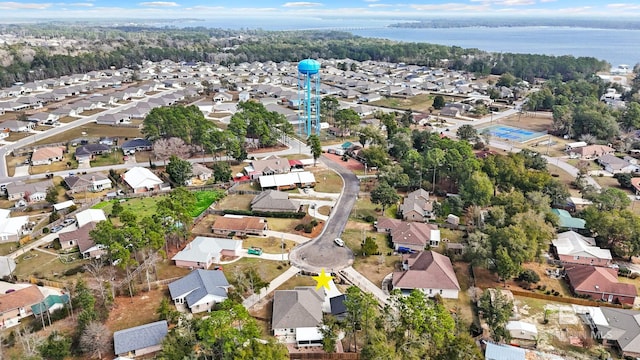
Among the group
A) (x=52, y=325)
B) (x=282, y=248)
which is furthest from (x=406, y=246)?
(x=52, y=325)

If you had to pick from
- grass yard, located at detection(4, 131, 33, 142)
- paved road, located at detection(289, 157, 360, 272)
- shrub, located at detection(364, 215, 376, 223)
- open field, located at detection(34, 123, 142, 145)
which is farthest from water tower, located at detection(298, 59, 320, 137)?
grass yard, located at detection(4, 131, 33, 142)

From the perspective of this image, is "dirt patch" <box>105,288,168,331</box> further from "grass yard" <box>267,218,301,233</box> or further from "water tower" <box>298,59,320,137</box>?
"water tower" <box>298,59,320,137</box>

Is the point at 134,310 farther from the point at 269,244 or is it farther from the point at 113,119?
the point at 113,119

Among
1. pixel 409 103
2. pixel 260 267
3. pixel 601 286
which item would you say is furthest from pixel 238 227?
pixel 409 103

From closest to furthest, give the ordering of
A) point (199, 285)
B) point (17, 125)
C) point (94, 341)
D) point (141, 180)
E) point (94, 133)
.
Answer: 1. point (94, 341)
2. point (199, 285)
3. point (141, 180)
4. point (94, 133)
5. point (17, 125)

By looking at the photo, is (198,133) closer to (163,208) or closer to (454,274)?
(163,208)

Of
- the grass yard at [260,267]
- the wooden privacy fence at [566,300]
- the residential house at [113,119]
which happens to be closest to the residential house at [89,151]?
the residential house at [113,119]

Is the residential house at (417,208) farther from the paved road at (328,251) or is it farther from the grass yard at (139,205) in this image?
the grass yard at (139,205)
